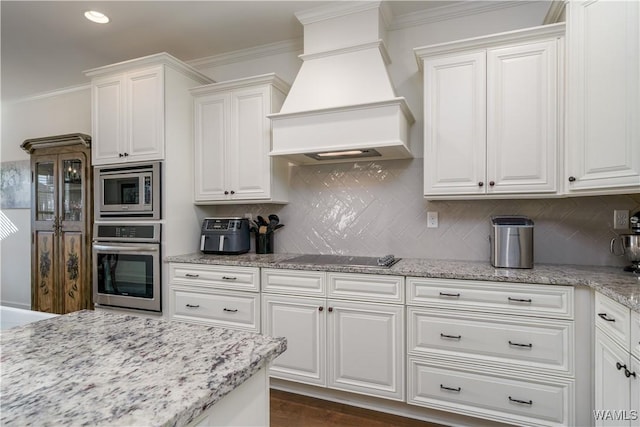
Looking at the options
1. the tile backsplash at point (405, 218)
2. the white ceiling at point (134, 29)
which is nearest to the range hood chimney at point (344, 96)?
the white ceiling at point (134, 29)

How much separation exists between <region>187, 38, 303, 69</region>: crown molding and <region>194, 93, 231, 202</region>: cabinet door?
591 mm

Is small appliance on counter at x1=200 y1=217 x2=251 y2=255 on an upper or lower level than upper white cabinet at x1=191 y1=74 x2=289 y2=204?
lower

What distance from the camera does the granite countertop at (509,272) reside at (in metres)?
1.52

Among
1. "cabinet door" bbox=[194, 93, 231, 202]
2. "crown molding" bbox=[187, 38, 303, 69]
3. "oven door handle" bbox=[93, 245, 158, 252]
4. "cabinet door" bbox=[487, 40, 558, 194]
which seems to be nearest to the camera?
"cabinet door" bbox=[487, 40, 558, 194]

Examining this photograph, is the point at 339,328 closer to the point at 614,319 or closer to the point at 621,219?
the point at 614,319

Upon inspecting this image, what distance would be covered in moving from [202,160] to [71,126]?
2374mm

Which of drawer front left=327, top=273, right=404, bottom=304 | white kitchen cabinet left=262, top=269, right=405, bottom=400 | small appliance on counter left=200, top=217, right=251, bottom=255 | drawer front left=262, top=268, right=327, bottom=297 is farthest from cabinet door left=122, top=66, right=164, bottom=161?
drawer front left=327, top=273, right=404, bottom=304

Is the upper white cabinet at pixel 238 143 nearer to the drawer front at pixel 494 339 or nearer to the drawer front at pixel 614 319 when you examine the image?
the drawer front at pixel 494 339

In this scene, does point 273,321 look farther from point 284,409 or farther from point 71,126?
point 71,126

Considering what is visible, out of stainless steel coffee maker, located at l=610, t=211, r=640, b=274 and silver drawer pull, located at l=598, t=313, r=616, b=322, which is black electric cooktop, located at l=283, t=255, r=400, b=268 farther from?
stainless steel coffee maker, located at l=610, t=211, r=640, b=274

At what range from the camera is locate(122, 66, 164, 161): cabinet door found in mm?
2703

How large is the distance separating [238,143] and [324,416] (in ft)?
6.91

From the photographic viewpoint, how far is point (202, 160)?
292 centimetres

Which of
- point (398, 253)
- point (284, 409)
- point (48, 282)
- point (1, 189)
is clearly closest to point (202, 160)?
point (398, 253)
